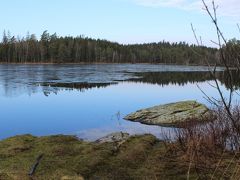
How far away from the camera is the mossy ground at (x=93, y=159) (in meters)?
8.33

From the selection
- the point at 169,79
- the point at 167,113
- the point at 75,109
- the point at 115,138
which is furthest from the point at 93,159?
the point at 169,79

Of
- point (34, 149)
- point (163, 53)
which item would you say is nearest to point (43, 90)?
point (34, 149)

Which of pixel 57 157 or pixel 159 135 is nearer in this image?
pixel 57 157

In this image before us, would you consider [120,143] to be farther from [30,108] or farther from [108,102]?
[108,102]

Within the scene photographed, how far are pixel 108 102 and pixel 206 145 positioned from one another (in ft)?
61.3

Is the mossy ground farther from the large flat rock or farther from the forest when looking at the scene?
the forest

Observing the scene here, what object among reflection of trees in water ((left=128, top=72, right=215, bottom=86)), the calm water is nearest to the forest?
reflection of trees in water ((left=128, top=72, right=215, bottom=86))

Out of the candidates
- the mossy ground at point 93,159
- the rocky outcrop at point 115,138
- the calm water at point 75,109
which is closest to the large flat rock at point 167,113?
the calm water at point 75,109

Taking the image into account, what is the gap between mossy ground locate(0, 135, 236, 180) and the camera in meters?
8.33

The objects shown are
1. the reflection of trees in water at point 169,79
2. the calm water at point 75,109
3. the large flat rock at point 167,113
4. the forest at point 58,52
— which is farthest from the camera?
the forest at point 58,52

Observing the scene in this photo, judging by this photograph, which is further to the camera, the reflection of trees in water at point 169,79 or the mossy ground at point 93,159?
the reflection of trees in water at point 169,79

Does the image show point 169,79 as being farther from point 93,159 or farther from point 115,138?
point 93,159

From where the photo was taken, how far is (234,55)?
2.72 m

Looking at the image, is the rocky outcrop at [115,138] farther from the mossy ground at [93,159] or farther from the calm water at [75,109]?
the calm water at [75,109]
